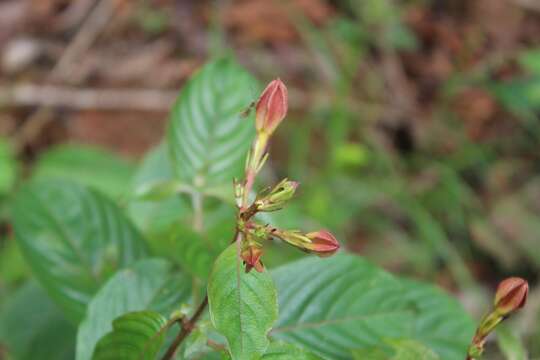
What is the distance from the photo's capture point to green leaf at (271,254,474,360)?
96 centimetres

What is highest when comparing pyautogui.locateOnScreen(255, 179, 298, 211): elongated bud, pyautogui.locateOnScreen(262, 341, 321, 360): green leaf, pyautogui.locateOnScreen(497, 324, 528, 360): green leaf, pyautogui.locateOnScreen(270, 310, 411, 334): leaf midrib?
pyautogui.locateOnScreen(255, 179, 298, 211): elongated bud

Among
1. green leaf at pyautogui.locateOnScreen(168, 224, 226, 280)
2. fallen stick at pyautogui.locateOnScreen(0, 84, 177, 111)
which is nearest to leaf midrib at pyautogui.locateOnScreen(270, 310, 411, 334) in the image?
green leaf at pyautogui.locateOnScreen(168, 224, 226, 280)

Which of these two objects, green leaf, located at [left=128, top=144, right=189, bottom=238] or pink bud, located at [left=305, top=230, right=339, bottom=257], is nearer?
pink bud, located at [left=305, top=230, right=339, bottom=257]

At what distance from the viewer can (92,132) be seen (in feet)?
9.55

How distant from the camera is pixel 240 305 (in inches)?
29.3

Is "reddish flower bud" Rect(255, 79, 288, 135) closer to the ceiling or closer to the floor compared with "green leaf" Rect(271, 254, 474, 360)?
Answer: closer to the ceiling

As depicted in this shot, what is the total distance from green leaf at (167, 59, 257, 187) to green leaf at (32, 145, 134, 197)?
4.49 feet

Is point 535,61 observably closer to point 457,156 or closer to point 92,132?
point 457,156

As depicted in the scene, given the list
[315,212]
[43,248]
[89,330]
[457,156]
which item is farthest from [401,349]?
[457,156]

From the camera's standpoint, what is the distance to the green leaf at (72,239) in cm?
109

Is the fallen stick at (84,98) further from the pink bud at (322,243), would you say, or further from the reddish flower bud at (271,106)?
the pink bud at (322,243)

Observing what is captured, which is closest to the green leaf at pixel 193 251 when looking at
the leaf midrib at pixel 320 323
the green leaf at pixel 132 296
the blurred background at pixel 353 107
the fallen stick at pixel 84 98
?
the green leaf at pixel 132 296

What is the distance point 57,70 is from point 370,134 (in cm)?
134

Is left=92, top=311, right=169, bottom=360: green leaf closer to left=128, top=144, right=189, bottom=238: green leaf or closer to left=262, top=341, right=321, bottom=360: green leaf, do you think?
left=262, top=341, right=321, bottom=360: green leaf
